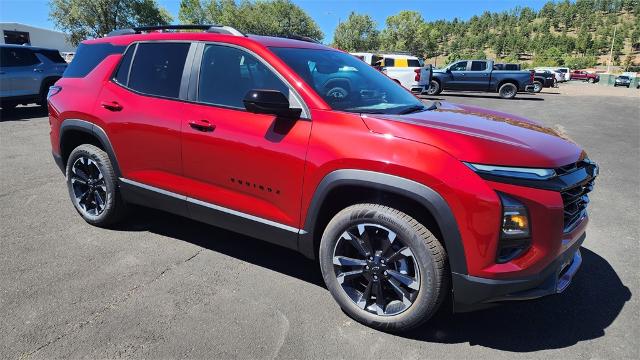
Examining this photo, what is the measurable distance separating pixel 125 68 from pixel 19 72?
1031 centimetres

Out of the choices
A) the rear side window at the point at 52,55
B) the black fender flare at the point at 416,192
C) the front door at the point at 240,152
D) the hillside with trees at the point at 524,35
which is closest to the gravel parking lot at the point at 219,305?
the front door at the point at 240,152

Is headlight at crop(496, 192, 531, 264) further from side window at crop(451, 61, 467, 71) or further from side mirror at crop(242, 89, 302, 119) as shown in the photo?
side window at crop(451, 61, 467, 71)

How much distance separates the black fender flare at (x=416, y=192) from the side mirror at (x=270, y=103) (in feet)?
1.63

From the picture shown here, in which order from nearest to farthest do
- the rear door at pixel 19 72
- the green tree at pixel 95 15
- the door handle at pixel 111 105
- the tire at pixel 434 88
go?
the door handle at pixel 111 105 < the rear door at pixel 19 72 < the tire at pixel 434 88 < the green tree at pixel 95 15

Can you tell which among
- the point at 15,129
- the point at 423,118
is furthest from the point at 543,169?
the point at 15,129

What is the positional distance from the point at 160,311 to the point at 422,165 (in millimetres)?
1928

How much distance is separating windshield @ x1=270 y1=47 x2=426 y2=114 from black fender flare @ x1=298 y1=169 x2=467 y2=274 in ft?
1.72

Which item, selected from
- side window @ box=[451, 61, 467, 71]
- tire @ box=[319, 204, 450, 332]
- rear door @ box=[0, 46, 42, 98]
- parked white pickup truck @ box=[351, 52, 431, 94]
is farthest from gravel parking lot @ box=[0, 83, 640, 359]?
side window @ box=[451, 61, 467, 71]

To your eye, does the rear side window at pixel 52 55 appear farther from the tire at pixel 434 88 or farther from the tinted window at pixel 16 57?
the tire at pixel 434 88

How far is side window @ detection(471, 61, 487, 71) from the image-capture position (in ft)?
70.0

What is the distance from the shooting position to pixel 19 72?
11.7 metres

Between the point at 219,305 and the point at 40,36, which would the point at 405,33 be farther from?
the point at 219,305

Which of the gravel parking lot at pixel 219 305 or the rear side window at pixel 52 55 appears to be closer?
the gravel parking lot at pixel 219 305

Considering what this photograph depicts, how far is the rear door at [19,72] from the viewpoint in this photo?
450 inches
